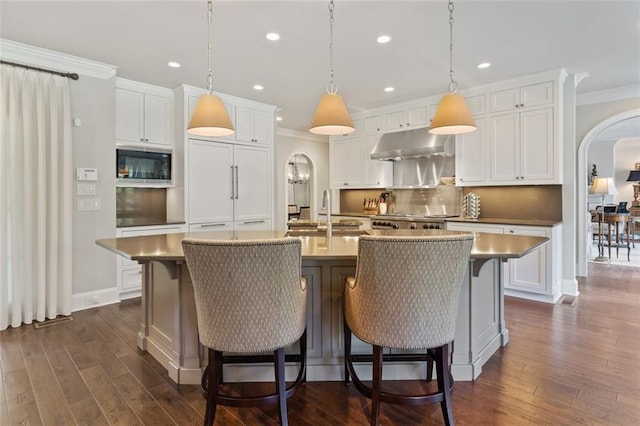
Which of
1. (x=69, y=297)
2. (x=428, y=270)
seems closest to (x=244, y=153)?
(x=69, y=297)

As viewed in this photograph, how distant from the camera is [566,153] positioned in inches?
159

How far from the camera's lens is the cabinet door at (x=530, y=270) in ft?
12.7

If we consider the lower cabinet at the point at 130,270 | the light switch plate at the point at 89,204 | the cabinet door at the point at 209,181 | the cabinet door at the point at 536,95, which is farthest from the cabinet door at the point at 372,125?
the light switch plate at the point at 89,204

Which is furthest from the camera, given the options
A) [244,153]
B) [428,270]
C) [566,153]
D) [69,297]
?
[244,153]

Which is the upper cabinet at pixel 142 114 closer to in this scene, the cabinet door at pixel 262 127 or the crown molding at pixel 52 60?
the crown molding at pixel 52 60

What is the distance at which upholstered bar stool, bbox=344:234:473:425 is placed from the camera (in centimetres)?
155

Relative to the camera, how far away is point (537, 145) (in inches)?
159

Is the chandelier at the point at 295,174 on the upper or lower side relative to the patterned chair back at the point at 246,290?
upper

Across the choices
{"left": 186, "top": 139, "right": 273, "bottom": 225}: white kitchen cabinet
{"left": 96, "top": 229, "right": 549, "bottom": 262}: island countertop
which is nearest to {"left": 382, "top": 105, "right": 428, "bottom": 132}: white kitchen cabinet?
{"left": 186, "top": 139, "right": 273, "bottom": 225}: white kitchen cabinet

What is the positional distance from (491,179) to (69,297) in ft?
16.4

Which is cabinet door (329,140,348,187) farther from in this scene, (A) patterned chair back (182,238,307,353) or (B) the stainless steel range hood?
(A) patterned chair back (182,238,307,353)

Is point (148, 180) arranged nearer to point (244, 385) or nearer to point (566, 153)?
point (244, 385)

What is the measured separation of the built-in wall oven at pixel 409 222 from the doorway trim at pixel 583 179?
6.57 ft

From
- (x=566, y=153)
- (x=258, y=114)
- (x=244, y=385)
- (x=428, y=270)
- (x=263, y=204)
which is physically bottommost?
(x=244, y=385)
